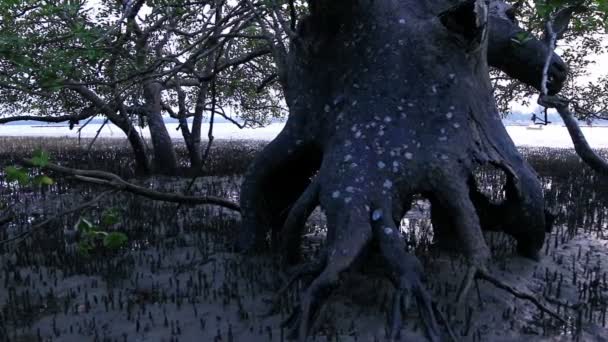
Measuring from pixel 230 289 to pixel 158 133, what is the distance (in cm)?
780

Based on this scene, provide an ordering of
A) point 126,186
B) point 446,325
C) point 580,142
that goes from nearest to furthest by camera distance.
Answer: point 446,325, point 126,186, point 580,142

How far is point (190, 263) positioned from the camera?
188 inches

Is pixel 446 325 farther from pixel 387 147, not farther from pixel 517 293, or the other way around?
pixel 387 147

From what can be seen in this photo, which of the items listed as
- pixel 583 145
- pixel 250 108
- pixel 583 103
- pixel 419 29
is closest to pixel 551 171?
pixel 583 103

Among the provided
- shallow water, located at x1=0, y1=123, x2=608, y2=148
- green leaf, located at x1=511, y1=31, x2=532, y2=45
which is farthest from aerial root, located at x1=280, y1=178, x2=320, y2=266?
shallow water, located at x1=0, y1=123, x2=608, y2=148

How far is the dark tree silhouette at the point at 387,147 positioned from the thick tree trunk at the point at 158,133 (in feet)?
22.2

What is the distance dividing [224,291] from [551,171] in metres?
9.65

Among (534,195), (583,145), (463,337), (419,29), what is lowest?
(463,337)

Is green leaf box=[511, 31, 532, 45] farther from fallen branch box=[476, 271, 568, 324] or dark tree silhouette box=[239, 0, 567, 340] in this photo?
fallen branch box=[476, 271, 568, 324]

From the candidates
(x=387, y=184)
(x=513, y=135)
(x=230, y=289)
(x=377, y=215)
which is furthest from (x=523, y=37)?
(x=513, y=135)

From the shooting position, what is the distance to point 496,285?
335 cm

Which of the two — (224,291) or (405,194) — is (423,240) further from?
(224,291)

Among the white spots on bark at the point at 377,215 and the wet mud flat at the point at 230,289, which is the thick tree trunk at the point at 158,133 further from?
the white spots on bark at the point at 377,215

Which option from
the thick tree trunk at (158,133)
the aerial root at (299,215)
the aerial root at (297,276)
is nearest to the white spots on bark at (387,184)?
the aerial root at (299,215)
